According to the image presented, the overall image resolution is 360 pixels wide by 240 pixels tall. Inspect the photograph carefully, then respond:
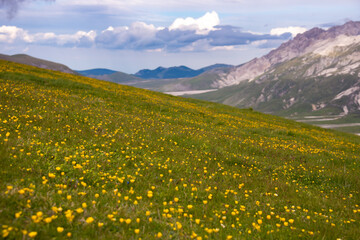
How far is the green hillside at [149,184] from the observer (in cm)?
469

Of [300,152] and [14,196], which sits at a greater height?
[14,196]

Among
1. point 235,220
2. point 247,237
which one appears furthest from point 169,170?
point 247,237

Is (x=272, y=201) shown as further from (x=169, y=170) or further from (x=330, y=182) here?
(x=330, y=182)

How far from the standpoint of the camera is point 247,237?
536cm

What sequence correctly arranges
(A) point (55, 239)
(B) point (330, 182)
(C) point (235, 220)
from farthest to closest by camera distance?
(B) point (330, 182), (C) point (235, 220), (A) point (55, 239)

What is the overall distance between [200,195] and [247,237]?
186cm

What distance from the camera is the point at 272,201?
7.48 meters

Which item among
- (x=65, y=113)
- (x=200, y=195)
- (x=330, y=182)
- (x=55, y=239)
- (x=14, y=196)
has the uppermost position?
(x=65, y=113)

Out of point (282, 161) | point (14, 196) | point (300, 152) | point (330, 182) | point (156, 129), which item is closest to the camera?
point (14, 196)

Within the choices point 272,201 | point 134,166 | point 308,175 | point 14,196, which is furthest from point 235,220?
A: point 308,175

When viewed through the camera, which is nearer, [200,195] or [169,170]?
[200,195]

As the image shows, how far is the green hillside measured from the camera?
4.69 m

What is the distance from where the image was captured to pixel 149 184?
6.89 m

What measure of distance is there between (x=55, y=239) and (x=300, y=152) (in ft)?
45.7
